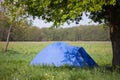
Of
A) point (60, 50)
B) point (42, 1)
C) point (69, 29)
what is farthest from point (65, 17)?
point (69, 29)

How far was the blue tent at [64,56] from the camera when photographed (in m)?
17.8

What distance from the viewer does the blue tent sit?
1783cm

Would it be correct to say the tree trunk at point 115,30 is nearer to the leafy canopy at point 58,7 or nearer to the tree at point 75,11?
the tree at point 75,11

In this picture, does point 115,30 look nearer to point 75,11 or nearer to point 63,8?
point 63,8

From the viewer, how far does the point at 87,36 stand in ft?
415

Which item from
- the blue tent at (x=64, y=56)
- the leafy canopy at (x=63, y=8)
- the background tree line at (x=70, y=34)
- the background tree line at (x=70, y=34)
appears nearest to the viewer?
the leafy canopy at (x=63, y=8)

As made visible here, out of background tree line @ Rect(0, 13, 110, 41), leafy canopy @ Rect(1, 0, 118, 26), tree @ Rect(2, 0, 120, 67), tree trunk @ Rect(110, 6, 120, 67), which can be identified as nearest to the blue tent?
tree @ Rect(2, 0, 120, 67)

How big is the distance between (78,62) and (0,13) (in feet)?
101

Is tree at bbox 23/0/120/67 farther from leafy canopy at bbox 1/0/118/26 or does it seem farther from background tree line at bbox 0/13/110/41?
background tree line at bbox 0/13/110/41

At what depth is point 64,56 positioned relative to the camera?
715 inches

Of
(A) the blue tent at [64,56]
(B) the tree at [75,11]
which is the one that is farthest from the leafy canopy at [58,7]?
(A) the blue tent at [64,56]

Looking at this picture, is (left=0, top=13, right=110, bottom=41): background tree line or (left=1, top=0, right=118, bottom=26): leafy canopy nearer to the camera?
(left=1, top=0, right=118, bottom=26): leafy canopy

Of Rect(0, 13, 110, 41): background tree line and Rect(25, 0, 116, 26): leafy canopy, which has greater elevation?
Rect(25, 0, 116, 26): leafy canopy

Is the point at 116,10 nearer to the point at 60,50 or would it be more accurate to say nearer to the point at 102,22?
the point at 102,22
